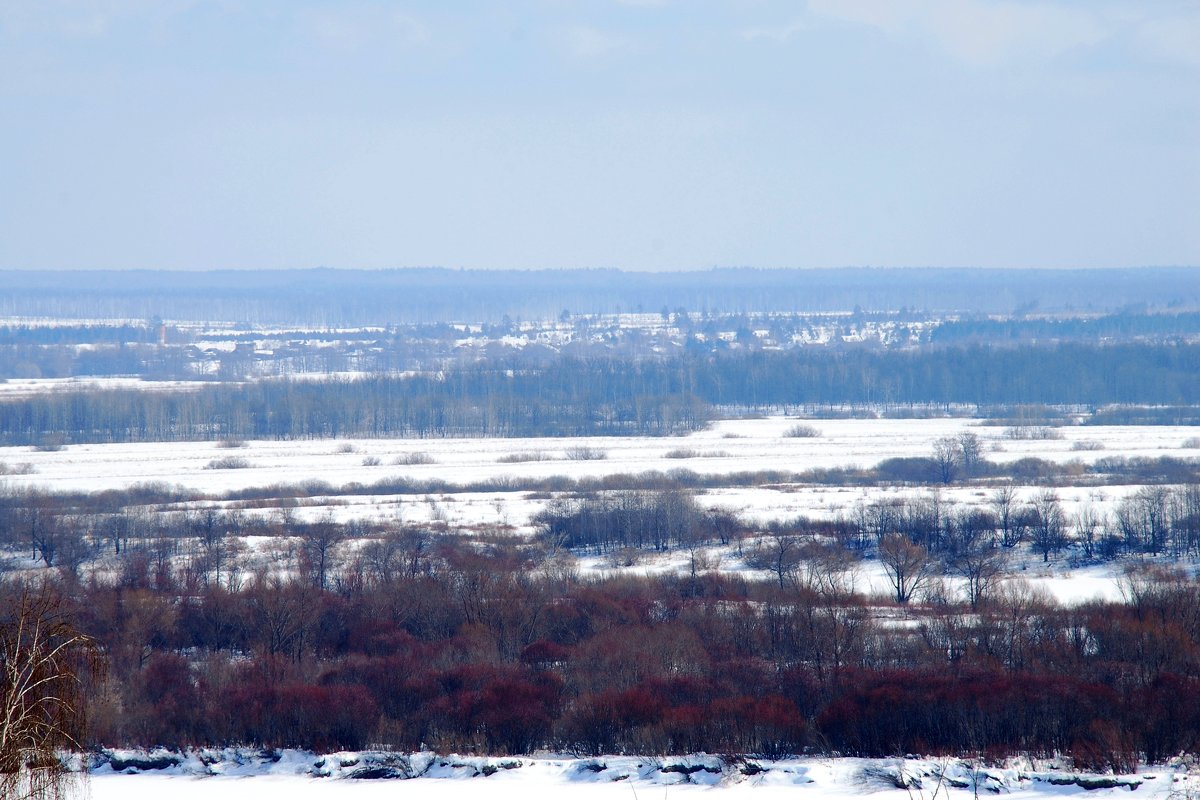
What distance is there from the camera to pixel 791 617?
24.0 m

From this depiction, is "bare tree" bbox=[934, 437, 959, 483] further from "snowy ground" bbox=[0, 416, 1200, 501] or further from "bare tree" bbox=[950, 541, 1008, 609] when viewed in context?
"bare tree" bbox=[950, 541, 1008, 609]

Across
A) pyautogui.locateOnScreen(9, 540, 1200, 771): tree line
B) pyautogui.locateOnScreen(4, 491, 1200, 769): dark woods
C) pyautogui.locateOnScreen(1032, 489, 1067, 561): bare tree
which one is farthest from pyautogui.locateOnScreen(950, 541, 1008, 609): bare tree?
pyautogui.locateOnScreen(1032, 489, 1067, 561): bare tree

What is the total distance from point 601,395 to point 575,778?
2523 inches

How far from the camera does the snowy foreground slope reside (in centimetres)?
1523

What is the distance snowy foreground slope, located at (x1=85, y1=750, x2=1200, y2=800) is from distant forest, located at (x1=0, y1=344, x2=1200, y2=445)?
4740 cm

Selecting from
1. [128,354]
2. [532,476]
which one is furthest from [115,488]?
[128,354]

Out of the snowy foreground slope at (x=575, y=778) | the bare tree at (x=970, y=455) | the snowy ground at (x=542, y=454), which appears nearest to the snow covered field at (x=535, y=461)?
the snowy ground at (x=542, y=454)

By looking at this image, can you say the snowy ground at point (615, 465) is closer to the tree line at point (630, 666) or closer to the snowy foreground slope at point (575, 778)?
the tree line at point (630, 666)

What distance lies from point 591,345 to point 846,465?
87123mm

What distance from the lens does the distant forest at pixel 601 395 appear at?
67.4m

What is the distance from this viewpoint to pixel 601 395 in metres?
80.4

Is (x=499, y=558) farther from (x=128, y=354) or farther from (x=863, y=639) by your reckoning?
(x=128, y=354)

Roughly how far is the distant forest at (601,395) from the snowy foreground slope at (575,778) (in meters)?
47.4

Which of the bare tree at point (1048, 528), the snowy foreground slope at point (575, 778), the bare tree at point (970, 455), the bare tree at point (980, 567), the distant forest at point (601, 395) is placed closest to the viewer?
the snowy foreground slope at point (575, 778)
